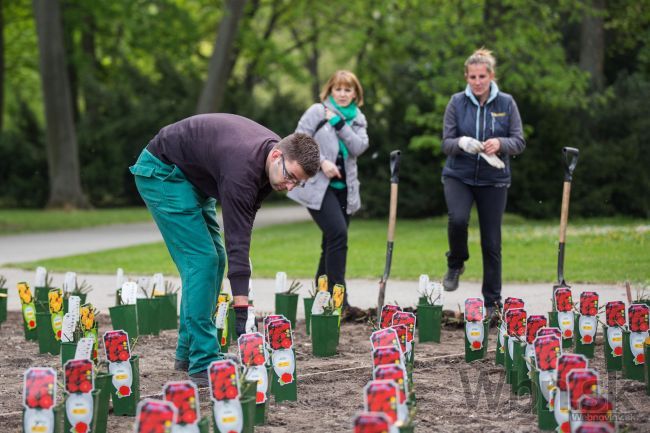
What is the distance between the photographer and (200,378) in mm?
5273

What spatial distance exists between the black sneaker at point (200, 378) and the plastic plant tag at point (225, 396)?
1226 millimetres

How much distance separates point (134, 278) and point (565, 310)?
5.74 meters

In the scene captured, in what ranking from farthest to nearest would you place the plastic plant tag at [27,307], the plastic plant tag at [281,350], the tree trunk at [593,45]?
the tree trunk at [593,45] < the plastic plant tag at [27,307] < the plastic plant tag at [281,350]

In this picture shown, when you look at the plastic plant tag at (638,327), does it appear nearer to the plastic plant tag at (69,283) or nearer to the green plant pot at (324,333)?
the green plant pot at (324,333)

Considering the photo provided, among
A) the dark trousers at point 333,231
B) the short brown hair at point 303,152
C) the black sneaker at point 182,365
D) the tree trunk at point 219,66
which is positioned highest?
the tree trunk at point 219,66

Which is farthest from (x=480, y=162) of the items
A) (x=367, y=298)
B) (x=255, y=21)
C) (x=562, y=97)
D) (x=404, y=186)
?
(x=255, y=21)

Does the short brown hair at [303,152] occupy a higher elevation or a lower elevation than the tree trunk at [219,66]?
lower

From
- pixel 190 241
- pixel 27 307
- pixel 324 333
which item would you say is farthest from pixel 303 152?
pixel 27 307

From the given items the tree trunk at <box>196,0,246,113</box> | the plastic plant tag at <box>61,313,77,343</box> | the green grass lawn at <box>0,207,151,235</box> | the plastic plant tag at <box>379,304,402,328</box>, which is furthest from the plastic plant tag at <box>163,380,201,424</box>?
the tree trunk at <box>196,0,246,113</box>

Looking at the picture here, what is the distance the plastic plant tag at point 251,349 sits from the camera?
4.62m

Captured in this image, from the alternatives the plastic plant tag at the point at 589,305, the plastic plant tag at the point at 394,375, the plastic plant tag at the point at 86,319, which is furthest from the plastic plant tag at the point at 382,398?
the plastic plant tag at the point at 589,305

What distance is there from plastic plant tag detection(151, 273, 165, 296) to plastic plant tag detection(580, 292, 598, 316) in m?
3.02

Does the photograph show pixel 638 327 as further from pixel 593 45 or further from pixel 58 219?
pixel 58 219

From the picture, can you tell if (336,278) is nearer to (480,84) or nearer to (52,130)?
(480,84)
